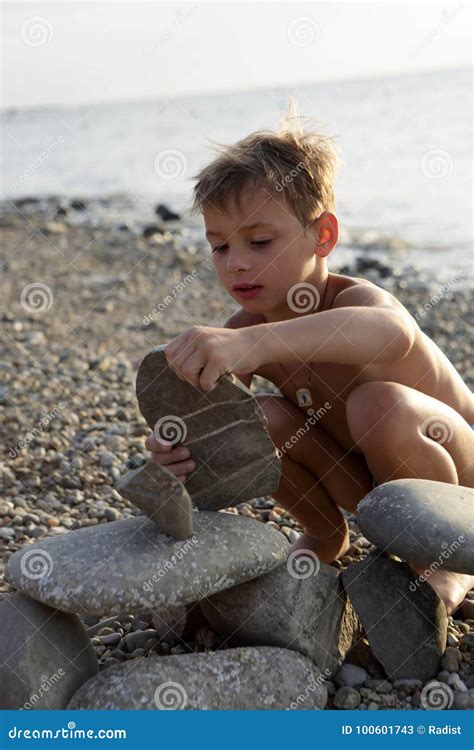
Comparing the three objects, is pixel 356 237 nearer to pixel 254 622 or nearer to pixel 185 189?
pixel 185 189

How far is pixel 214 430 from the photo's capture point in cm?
295

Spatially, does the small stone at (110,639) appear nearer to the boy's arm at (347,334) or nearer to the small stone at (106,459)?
the boy's arm at (347,334)

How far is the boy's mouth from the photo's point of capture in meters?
3.26

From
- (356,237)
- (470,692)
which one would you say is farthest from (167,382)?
(356,237)

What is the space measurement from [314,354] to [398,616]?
2.97 feet

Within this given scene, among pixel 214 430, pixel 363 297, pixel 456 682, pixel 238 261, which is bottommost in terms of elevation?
pixel 456 682

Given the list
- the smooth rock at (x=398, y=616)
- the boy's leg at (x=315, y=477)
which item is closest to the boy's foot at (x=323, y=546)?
the boy's leg at (x=315, y=477)

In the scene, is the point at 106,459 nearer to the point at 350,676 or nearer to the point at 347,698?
the point at 350,676

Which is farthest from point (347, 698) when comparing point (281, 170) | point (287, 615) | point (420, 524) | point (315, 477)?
point (281, 170)

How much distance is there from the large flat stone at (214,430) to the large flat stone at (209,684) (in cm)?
60

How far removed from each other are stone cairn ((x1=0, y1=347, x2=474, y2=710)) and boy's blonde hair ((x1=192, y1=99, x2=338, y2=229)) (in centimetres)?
83

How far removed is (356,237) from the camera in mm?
13844

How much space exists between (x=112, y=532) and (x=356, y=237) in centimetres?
1165

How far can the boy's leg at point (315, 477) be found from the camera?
139 inches
